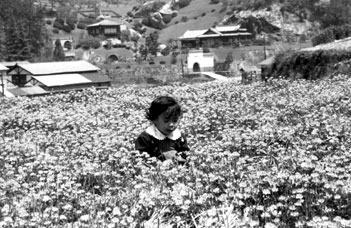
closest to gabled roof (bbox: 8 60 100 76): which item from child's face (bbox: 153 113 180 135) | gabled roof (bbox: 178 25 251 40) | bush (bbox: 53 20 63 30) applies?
gabled roof (bbox: 178 25 251 40)

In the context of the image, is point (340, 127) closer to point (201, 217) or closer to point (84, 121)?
point (201, 217)

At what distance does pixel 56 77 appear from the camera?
55.7 meters

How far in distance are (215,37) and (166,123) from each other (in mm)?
104853

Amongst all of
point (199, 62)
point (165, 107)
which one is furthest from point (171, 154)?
point (199, 62)

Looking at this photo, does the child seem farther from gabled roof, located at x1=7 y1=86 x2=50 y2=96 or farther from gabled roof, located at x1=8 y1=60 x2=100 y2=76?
gabled roof, located at x1=8 y1=60 x2=100 y2=76

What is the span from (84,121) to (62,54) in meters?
95.6

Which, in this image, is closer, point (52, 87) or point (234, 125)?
point (234, 125)

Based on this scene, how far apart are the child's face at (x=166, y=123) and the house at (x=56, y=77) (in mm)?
45912

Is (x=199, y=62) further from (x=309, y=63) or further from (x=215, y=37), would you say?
(x=309, y=63)

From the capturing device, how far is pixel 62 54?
103812 millimetres

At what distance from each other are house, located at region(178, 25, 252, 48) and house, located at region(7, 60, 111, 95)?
4807 cm

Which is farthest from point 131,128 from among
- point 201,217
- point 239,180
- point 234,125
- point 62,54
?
point 62,54

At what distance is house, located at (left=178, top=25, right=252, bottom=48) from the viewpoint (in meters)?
110

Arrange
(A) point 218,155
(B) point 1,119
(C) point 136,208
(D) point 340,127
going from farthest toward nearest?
1. (B) point 1,119
2. (D) point 340,127
3. (A) point 218,155
4. (C) point 136,208
